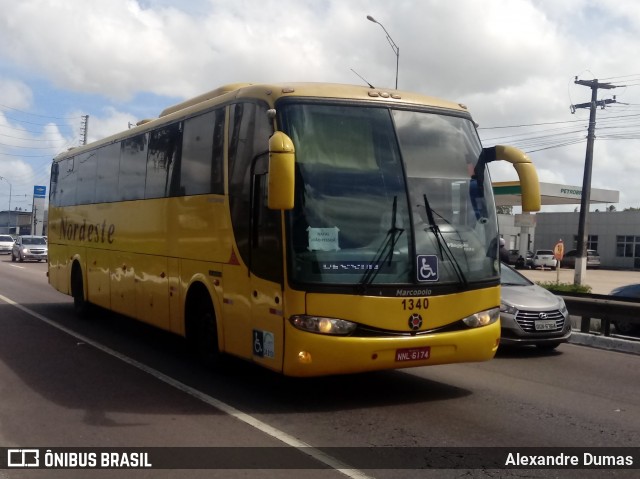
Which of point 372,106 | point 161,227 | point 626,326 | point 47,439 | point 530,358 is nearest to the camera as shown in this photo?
point 47,439

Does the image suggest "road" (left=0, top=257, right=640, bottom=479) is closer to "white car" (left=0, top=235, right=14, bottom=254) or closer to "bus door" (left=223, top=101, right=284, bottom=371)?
"bus door" (left=223, top=101, right=284, bottom=371)

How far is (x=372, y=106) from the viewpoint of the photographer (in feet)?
26.3

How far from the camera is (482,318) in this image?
26.6 feet

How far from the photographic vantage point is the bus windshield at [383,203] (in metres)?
7.39

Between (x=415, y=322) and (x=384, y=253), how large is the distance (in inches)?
30.7

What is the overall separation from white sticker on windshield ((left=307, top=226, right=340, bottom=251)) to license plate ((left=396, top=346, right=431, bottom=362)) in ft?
4.09

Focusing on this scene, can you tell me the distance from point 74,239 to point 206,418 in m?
9.26

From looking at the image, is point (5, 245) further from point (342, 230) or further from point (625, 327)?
point (342, 230)

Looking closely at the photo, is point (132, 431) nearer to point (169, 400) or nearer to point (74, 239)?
point (169, 400)

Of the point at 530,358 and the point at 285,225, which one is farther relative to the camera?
the point at 530,358

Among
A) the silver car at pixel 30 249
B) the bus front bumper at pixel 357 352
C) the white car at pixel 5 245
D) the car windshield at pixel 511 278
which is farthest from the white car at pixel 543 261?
the bus front bumper at pixel 357 352

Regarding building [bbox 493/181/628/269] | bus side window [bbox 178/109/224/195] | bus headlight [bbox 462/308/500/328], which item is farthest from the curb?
building [bbox 493/181/628/269]

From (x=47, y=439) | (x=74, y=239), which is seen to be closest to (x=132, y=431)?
(x=47, y=439)

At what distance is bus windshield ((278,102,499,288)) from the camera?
739 centimetres
